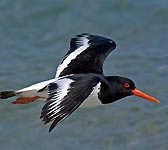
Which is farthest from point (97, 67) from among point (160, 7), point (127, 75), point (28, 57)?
point (160, 7)

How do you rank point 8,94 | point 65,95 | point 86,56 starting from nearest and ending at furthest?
1. point 65,95
2. point 8,94
3. point 86,56

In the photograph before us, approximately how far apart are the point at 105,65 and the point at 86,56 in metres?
1.64

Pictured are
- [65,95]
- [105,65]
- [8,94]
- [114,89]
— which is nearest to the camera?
[65,95]

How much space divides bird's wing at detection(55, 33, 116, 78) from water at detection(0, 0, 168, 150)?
50cm

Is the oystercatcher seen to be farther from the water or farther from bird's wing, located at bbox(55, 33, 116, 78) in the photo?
the water

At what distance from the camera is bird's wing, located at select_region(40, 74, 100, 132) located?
15.8ft

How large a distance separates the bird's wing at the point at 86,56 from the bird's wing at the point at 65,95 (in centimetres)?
54

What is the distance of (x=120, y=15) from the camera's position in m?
9.48

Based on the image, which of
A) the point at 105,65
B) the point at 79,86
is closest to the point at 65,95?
the point at 79,86

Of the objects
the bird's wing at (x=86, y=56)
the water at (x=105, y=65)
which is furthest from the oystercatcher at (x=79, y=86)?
the water at (x=105, y=65)

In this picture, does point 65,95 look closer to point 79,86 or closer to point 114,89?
point 79,86

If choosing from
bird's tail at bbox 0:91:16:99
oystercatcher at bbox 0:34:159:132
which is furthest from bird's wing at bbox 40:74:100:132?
bird's tail at bbox 0:91:16:99

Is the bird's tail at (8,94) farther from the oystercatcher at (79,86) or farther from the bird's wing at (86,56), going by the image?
the bird's wing at (86,56)

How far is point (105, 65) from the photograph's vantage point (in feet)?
26.4
